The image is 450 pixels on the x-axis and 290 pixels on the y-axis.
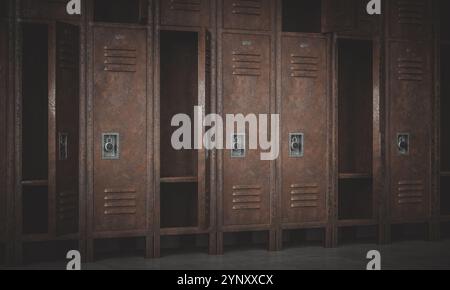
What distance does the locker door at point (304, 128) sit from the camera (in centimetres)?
787

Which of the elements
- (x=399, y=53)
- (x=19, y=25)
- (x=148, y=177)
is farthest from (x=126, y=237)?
(x=399, y=53)

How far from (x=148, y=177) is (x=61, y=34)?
1711 mm

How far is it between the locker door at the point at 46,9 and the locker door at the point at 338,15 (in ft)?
9.16

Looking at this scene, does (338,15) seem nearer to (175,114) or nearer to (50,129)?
(175,114)

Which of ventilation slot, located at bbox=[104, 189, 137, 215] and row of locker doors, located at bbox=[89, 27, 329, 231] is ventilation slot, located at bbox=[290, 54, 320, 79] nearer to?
row of locker doors, located at bbox=[89, 27, 329, 231]

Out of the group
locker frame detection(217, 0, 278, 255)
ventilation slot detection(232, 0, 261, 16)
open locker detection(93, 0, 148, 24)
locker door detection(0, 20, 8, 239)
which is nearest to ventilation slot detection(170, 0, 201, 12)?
locker frame detection(217, 0, 278, 255)

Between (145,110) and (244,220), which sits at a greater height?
(145,110)

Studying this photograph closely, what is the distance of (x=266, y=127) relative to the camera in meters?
7.75

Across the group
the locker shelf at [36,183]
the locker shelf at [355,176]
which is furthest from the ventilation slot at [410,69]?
the locker shelf at [36,183]

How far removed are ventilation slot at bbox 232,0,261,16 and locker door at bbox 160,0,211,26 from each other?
330mm

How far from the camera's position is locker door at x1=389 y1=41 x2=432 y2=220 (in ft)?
27.5

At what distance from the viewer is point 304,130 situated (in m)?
7.95

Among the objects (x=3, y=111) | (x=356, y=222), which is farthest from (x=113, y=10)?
(x=356, y=222)
